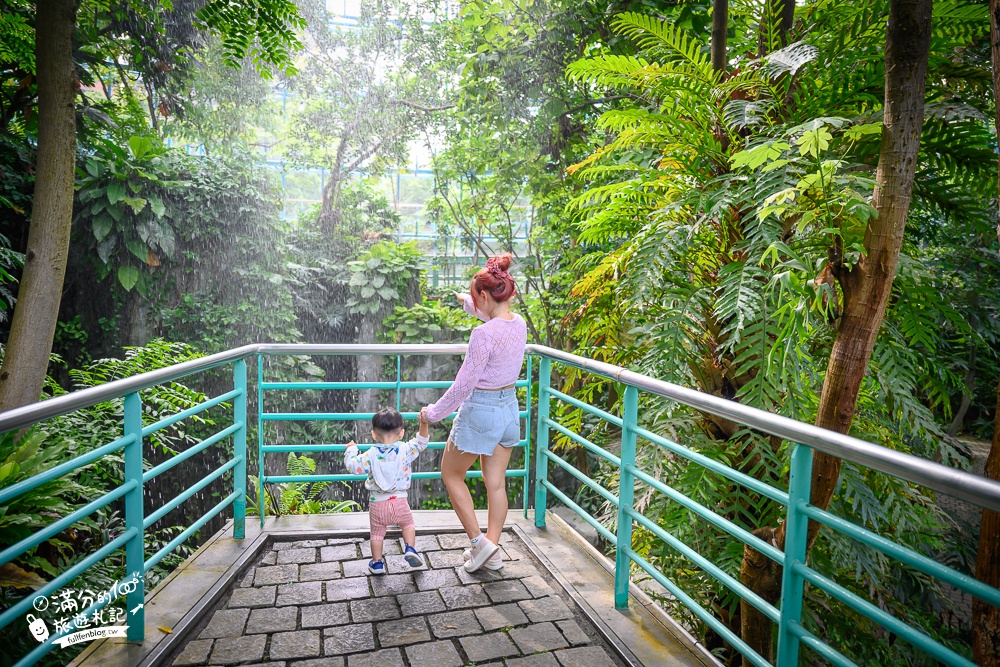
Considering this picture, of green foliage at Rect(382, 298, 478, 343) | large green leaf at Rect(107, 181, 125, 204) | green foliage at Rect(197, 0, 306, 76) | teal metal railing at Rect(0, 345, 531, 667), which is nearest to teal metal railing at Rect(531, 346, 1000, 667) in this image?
teal metal railing at Rect(0, 345, 531, 667)

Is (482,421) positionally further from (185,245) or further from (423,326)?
(185,245)

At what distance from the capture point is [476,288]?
10.5ft

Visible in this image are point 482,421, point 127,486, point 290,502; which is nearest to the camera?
point 127,486

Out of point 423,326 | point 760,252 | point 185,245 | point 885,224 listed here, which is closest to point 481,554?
point 760,252

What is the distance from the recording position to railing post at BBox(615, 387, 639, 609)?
2.79 meters

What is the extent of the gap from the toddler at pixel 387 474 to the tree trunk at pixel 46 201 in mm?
3265

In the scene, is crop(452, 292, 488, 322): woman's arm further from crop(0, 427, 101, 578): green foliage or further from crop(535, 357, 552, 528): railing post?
crop(0, 427, 101, 578): green foliage

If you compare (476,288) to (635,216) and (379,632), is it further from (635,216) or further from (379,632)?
(379,632)

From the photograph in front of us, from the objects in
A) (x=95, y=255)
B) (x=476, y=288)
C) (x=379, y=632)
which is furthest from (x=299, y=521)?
(x=95, y=255)

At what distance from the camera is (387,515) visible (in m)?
3.35

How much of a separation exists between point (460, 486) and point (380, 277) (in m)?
9.13

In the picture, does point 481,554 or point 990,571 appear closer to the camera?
point 990,571

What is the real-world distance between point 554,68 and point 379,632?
5.20 m

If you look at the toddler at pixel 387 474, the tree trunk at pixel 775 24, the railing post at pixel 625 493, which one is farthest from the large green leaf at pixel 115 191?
the tree trunk at pixel 775 24
